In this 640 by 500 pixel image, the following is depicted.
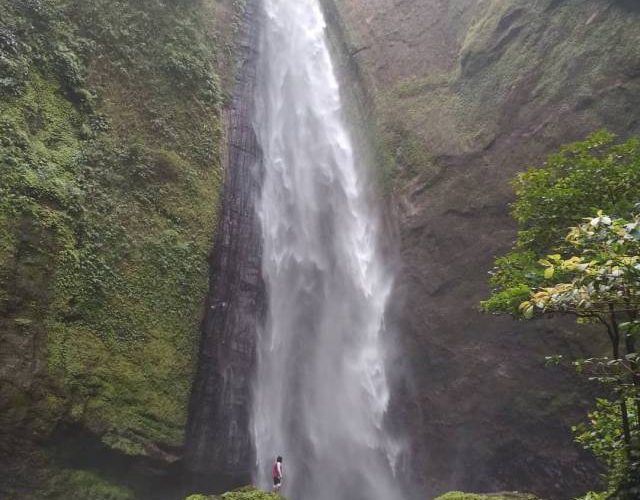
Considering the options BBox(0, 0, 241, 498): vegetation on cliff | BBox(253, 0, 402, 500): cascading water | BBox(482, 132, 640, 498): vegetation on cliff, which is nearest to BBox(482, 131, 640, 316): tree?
BBox(482, 132, 640, 498): vegetation on cliff

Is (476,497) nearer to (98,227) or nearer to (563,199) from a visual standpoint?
(563,199)

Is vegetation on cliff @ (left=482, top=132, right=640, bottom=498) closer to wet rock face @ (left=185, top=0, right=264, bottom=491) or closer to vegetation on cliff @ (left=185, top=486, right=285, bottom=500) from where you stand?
vegetation on cliff @ (left=185, top=486, right=285, bottom=500)

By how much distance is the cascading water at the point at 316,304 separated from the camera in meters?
15.7

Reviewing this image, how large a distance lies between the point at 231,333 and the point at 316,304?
4107 millimetres

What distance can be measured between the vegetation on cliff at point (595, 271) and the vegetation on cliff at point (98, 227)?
823cm

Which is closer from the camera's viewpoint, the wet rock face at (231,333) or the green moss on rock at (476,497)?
the green moss on rock at (476,497)

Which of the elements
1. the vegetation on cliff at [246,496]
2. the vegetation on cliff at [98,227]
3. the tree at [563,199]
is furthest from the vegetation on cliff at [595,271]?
the vegetation on cliff at [98,227]

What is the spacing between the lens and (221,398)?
45.2ft

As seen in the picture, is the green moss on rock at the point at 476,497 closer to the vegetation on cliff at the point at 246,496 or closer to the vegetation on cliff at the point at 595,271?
the vegetation on cliff at the point at 595,271

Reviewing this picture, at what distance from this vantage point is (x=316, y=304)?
59.1 ft

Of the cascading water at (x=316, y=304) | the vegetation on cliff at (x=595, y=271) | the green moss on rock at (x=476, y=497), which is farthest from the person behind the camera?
the cascading water at (x=316, y=304)

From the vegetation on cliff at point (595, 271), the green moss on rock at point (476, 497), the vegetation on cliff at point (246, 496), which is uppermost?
the vegetation on cliff at point (595, 271)

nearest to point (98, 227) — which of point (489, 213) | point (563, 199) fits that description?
point (563, 199)

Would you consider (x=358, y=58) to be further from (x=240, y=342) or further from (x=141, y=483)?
(x=141, y=483)
